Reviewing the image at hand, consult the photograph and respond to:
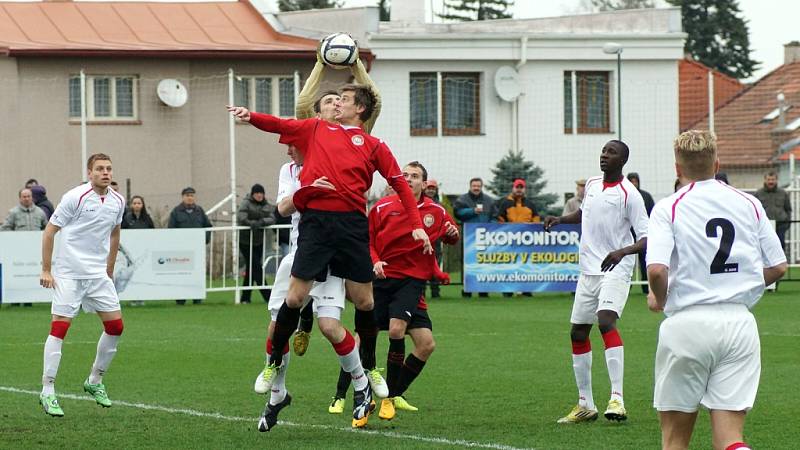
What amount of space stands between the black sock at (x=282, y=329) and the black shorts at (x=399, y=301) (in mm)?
1146

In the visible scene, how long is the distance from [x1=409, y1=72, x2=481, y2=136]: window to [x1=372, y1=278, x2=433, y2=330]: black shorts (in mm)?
25087

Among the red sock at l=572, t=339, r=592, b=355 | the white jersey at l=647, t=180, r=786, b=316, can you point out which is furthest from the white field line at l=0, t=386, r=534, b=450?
the white jersey at l=647, t=180, r=786, b=316

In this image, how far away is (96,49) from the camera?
3362cm

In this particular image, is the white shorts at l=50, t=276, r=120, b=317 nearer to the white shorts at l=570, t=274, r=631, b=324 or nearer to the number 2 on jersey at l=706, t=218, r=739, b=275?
the white shorts at l=570, t=274, r=631, b=324

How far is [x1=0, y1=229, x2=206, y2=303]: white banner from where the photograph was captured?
21.5 meters

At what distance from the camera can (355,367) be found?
393 inches

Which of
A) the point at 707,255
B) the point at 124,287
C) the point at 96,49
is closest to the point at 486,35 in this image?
the point at 96,49

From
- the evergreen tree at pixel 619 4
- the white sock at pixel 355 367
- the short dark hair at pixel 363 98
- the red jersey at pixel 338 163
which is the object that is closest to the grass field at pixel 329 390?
the white sock at pixel 355 367

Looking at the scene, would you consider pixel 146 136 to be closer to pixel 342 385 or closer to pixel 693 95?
pixel 693 95

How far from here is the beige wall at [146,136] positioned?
32625 mm

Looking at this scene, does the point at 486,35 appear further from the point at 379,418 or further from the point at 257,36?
the point at 379,418

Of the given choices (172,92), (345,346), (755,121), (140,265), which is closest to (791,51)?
(755,121)

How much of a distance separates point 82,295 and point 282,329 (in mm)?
2318

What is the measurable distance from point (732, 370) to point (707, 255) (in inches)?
20.4
